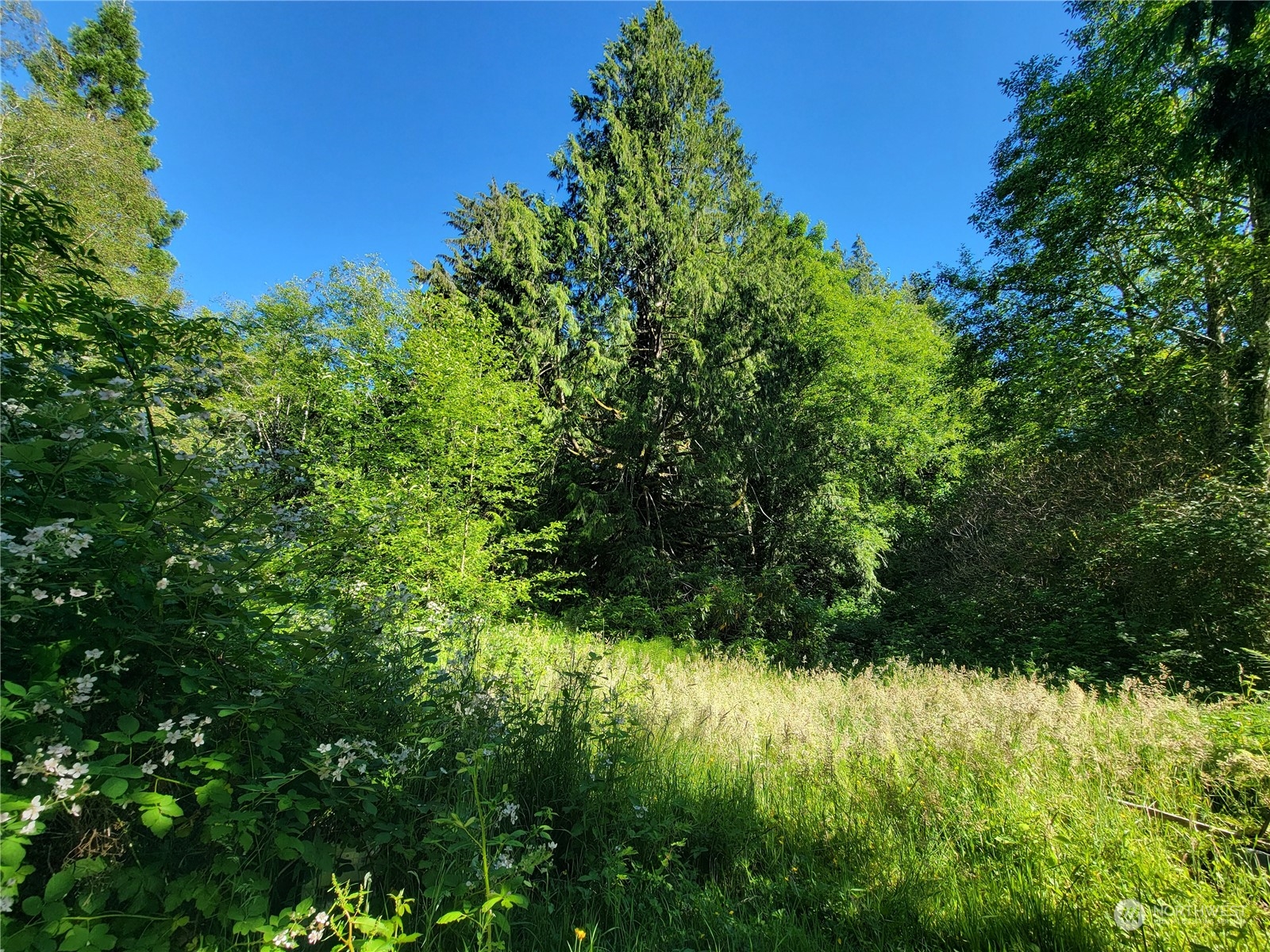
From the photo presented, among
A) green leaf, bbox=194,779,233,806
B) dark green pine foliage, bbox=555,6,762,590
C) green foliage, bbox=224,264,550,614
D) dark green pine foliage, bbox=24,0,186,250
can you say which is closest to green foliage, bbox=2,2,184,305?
dark green pine foliage, bbox=24,0,186,250

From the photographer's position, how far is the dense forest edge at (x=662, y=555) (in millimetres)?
1688

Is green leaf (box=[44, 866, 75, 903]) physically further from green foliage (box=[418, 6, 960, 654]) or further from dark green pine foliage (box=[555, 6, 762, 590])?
dark green pine foliage (box=[555, 6, 762, 590])

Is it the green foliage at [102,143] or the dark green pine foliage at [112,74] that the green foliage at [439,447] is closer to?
the green foliage at [102,143]

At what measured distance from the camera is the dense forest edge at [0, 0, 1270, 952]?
5.54ft

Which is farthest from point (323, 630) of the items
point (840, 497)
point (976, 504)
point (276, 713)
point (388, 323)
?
point (388, 323)

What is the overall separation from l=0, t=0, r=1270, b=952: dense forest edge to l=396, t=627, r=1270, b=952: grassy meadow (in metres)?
0.03

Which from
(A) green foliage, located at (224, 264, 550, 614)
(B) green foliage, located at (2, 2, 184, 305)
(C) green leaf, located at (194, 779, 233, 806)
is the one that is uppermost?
(B) green foliage, located at (2, 2, 184, 305)

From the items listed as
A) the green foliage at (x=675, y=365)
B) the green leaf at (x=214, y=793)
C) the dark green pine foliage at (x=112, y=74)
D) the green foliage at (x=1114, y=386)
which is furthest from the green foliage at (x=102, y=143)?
the green foliage at (x=1114, y=386)

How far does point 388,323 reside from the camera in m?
18.3

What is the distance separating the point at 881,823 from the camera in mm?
2684

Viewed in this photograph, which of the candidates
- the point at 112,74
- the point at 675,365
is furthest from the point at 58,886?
the point at 112,74

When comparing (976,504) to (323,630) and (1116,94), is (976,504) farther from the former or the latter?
(323,630)

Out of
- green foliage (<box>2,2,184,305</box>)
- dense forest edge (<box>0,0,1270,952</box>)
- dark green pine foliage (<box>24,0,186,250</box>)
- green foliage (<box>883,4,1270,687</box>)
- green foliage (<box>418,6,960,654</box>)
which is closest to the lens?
dense forest edge (<box>0,0,1270,952</box>)

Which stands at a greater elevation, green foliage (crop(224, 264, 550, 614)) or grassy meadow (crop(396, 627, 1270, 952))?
→ green foliage (crop(224, 264, 550, 614))
